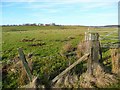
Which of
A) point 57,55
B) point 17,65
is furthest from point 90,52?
point 57,55

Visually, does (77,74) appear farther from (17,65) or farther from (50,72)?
(17,65)

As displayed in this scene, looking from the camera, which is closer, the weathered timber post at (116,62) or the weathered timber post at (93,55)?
the weathered timber post at (93,55)

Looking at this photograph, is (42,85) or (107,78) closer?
(42,85)

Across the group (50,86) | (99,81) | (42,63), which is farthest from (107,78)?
(42,63)

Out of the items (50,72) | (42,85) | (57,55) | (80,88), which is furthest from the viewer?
(57,55)

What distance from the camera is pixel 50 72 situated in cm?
1499

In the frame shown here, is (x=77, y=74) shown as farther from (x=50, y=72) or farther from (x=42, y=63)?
(x=42, y=63)

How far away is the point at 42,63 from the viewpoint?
16641 millimetres

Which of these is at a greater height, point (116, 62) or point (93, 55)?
point (93, 55)

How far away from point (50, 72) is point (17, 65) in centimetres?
173

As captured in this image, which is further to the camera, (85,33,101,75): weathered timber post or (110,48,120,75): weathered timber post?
(110,48,120,75): weathered timber post

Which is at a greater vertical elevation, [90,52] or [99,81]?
[90,52]

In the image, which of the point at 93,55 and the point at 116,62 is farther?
the point at 116,62

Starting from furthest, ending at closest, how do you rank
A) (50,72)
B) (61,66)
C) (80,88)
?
(61,66)
(50,72)
(80,88)
